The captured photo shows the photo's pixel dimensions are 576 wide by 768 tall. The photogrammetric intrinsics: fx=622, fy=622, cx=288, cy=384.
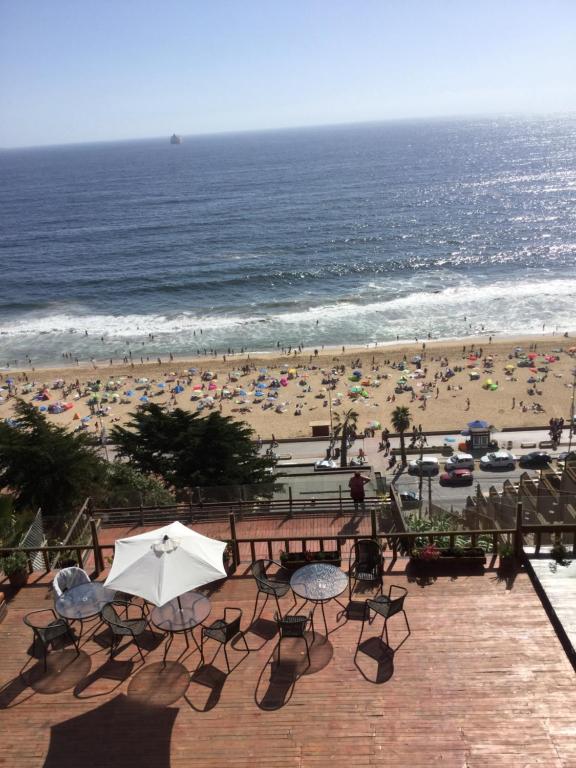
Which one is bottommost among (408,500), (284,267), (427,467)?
(427,467)

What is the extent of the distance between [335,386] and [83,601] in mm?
33139

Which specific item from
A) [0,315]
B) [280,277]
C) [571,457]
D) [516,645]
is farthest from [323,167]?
[516,645]

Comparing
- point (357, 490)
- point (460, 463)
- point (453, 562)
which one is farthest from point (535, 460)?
point (453, 562)

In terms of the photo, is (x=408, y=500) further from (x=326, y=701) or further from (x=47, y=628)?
(x=47, y=628)

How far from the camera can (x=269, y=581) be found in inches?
368

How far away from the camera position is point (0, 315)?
199ft

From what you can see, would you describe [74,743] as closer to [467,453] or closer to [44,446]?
[44,446]

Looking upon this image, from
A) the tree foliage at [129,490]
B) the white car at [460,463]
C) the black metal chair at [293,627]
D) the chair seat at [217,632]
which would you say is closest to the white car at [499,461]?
the white car at [460,463]

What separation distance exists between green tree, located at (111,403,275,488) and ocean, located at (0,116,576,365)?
82.9 ft

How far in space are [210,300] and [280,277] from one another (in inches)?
377

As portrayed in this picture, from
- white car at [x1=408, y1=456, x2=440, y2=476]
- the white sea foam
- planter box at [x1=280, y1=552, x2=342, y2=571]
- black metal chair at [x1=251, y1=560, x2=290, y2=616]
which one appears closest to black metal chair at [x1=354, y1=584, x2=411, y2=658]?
black metal chair at [x1=251, y1=560, x2=290, y2=616]

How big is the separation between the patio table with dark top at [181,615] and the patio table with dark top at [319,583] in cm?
130

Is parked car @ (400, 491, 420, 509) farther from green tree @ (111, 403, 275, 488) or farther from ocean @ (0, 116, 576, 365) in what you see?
ocean @ (0, 116, 576, 365)

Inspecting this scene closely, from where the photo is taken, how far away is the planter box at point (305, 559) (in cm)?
1009
